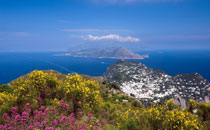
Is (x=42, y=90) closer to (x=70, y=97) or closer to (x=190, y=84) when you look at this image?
(x=70, y=97)

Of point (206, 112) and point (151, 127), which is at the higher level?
point (151, 127)

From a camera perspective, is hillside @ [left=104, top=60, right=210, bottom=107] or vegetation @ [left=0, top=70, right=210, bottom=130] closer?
vegetation @ [left=0, top=70, right=210, bottom=130]

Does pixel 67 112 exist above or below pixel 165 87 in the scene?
above

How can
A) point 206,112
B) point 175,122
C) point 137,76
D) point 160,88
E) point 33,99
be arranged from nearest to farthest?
point 175,122, point 33,99, point 206,112, point 160,88, point 137,76

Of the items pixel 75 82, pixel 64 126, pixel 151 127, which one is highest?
pixel 75 82

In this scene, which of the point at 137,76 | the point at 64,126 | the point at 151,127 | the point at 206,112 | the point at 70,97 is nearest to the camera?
the point at 64,126

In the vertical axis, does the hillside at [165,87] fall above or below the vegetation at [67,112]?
below

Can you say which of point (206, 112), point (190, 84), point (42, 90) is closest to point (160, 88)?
point (190, 84)

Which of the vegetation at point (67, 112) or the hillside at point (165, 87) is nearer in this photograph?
the vegetation at point (67, 112)

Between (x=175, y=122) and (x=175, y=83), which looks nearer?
(x=175, y=122)

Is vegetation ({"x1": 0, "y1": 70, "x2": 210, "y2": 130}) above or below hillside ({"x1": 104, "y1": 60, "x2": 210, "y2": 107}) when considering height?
above

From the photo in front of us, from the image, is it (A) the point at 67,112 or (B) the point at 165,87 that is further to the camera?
(B) the point at 165,87
